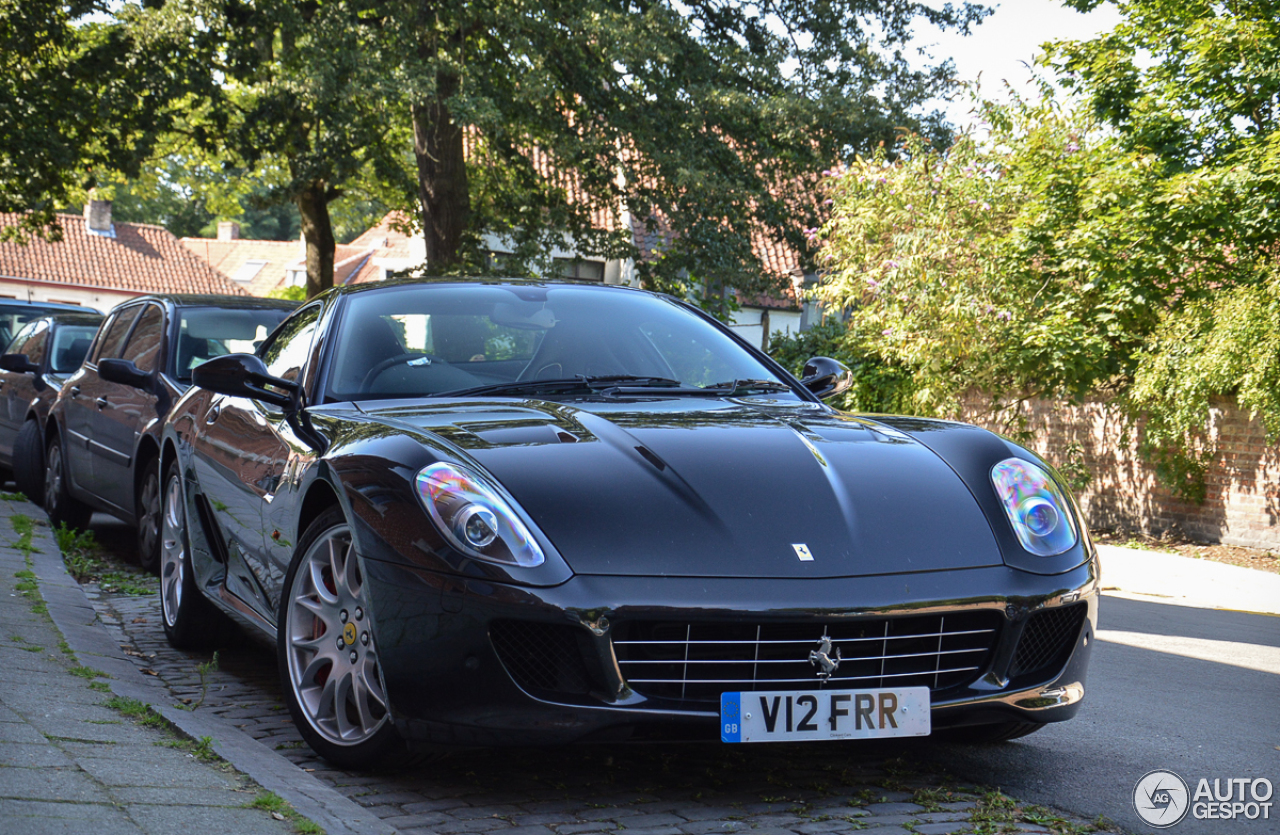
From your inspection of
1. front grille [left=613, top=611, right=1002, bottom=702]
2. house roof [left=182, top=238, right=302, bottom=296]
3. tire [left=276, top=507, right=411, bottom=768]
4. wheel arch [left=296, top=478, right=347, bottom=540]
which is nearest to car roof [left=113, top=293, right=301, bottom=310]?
wheel arch [left=296, top=478, right=347, bottom=540]

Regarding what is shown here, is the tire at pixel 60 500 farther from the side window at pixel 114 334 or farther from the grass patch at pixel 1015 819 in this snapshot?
the grass patch at pixel 1015 819

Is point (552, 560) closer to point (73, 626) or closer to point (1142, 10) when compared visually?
point (73, 626)

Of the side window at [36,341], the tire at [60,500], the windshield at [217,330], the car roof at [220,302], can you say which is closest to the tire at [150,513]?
the windshield at [217,330]

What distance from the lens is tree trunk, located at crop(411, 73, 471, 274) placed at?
70.1 ft

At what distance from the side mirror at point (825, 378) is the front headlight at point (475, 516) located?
1958 mm

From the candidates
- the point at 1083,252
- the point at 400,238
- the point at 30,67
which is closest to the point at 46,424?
the point at 1083,252

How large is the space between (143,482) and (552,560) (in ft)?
15.6

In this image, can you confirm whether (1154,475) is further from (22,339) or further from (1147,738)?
(22,339)

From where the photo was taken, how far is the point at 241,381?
4.55m

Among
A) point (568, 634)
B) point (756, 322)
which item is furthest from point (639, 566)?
point (756, 322)

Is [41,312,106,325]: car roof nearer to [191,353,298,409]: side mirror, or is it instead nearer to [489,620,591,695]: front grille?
[191,353,298,409]: side mirror

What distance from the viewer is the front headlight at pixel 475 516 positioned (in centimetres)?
329

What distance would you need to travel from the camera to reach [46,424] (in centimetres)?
1020

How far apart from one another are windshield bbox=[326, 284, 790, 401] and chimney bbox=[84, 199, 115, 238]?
6607 cm
